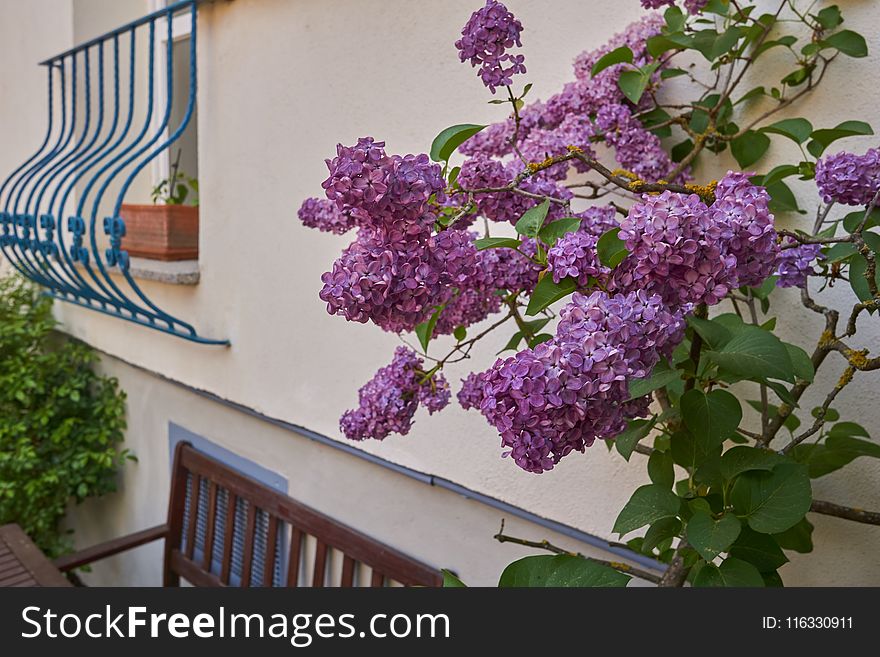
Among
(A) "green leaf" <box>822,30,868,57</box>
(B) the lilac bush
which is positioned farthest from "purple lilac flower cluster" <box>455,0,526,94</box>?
(A) "green leaf" <box>822,30,868,57</box>

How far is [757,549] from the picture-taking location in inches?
28.8

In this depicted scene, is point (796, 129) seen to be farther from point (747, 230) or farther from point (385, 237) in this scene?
point (385, 237)

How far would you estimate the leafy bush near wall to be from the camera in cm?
257

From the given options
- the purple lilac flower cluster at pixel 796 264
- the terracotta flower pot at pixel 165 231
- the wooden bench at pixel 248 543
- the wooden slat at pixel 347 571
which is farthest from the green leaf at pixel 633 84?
the terracotta flower pot at pixel 165 231

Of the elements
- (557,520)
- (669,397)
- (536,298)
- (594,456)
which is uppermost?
(536,298)

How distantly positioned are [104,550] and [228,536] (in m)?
0.40

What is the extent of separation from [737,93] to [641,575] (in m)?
0.72

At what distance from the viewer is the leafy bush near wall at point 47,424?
8.43ft

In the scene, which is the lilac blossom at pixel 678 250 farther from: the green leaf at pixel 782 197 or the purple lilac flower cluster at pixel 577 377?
the green leaf at pixel 782 197

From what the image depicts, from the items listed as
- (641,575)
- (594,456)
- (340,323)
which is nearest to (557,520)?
(594,456)

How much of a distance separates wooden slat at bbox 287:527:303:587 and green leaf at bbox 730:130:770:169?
1.42 metres

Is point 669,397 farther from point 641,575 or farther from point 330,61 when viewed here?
point 330,61

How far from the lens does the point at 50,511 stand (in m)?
2.65

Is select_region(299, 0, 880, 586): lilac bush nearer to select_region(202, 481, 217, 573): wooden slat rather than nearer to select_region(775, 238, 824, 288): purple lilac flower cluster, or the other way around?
select_region(775, 238, 824, 288): purple lilac flower cluster
